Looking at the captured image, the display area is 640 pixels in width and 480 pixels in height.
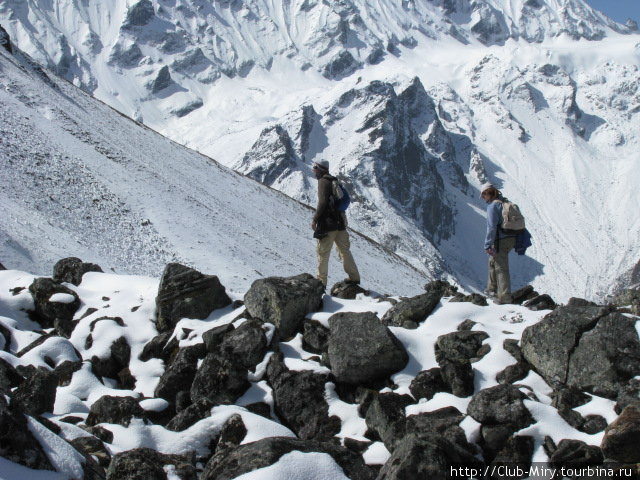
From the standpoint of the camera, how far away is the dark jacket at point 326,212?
A: 14.0 metres

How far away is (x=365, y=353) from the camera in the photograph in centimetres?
1048

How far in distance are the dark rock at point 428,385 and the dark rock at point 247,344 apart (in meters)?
2.90

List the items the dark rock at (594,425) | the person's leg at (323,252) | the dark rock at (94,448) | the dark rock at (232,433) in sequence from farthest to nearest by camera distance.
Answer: the person's leg at (323,252)
the dark rock at (232,433)
the dark rock at (594,425)
the dark rock at (94,448)

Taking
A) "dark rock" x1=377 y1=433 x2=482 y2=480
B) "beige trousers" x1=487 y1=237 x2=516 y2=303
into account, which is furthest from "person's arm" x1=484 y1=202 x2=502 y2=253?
"dark rock" x1=377 y1=433 x2=482 y2=480

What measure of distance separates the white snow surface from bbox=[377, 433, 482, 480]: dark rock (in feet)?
2.37

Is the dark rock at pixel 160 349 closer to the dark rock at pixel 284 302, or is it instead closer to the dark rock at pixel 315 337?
the dark rock at pixel 284 302

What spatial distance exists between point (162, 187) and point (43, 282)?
84.6 feet

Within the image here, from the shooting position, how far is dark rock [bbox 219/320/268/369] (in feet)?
36.3

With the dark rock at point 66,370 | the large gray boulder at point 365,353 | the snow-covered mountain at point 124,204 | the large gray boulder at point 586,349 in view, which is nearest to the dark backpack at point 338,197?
the large gray boulder at point 365,353

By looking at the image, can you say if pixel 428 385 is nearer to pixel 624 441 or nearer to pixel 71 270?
pixel 624 441

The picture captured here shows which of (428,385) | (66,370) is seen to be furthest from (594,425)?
(66,370)

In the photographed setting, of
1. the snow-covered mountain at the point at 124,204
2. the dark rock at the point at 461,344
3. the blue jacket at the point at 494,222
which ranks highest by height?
the blue jacket at the point at 494,222

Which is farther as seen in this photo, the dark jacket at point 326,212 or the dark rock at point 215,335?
the dark jacket at point 326,212

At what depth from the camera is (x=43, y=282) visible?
14359 millimetres
